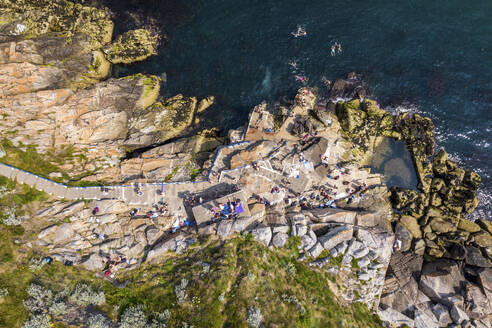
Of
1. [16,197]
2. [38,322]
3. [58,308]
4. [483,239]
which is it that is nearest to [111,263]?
[58,308]

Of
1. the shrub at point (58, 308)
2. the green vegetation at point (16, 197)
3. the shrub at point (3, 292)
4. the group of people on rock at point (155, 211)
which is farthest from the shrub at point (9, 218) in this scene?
the group of people on rock at point (155, 211)

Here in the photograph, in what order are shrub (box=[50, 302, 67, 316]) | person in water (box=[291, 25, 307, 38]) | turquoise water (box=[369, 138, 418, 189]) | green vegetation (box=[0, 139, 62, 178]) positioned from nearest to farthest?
shrub (box=[50, 302, 67, 316]) < green vegetation (box=[0, 139, 62, 178]) < turquoise water (box=[369, 138, 418, 189]) < person in water (box=[291, 25, 307, 38])

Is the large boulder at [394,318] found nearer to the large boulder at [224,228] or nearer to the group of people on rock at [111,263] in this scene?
the large boulder at [224,228]

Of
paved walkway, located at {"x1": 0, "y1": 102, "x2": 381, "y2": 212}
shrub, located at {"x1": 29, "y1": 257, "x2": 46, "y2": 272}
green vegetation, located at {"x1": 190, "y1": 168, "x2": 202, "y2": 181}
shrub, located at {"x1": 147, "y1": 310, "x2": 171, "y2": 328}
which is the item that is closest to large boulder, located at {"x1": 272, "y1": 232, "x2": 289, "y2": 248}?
paved walkway, located at {"x1": 0, "y1": 102, "x2": 381, "y2": 212}

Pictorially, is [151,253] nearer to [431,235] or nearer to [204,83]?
[204,83]

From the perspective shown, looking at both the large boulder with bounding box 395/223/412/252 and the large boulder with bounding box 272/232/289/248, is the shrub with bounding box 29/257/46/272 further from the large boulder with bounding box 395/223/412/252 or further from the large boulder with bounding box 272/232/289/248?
the large boulder with bounding box 395/223/412/252

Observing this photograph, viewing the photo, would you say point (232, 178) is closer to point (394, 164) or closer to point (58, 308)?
point (58, 308)

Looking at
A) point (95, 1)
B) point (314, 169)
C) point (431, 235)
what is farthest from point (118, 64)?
point (431, 235)
